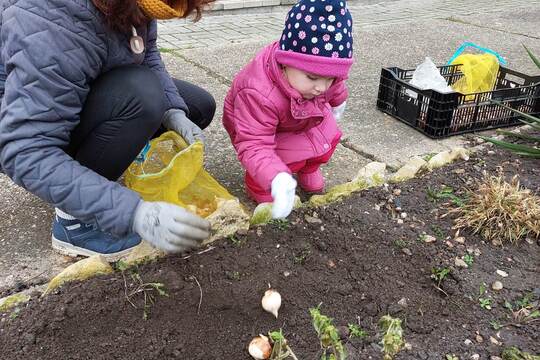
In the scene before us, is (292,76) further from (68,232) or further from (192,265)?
(68,232)

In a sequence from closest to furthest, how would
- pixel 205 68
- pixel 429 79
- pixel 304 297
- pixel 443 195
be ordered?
pixel 304 297 → pixel 443 195 → pixel 429 79 → pixel 205 68

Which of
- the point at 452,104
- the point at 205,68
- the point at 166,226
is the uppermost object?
the point at 166,226

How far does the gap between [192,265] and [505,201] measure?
47.2 inches

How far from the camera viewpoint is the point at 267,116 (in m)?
2.20

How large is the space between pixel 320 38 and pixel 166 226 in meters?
0.92

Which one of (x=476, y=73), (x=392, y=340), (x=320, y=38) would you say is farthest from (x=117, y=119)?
(x=476, y=73)

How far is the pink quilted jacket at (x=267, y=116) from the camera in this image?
7.04ft

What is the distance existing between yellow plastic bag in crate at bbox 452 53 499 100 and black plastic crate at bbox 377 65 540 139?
48 mm

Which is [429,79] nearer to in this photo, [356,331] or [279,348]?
[356,331]

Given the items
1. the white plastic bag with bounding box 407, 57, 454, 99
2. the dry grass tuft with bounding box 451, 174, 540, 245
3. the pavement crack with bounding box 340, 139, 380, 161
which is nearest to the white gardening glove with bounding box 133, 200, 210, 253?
the dry grass tuft with bounding box 451, 174, 540, 245

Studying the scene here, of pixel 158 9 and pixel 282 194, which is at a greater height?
pixel 158 9

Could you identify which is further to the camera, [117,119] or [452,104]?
[452,104]

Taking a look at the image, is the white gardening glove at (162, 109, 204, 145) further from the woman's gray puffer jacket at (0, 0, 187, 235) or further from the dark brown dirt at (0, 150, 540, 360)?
the woman's gray puffer jacket at (0, 0, 187, 235)

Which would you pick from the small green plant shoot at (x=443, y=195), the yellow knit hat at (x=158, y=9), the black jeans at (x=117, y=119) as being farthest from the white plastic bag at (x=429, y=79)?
the yellow knit hat at (x=158, y=9)
